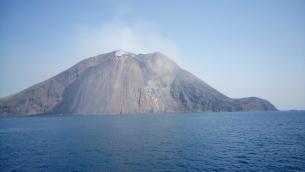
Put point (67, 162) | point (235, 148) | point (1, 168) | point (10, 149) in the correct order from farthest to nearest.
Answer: point (10, 149) < point (235, 148) < point (67, 162) < point (1, 168)

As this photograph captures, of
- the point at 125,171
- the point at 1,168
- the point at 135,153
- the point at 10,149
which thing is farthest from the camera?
the point at 10,149

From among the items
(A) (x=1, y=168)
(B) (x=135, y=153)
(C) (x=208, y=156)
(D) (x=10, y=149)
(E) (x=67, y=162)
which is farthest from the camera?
(D) (x=10, y=149)

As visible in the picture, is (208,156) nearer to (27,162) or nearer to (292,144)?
(292,144)

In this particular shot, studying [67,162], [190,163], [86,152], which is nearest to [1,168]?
[67,162]

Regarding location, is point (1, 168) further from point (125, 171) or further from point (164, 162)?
point (164, 162)

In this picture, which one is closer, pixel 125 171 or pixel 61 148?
pixel 125 171

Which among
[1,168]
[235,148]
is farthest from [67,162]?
[235,148]

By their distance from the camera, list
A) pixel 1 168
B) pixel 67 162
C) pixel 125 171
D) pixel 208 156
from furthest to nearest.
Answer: pixel 208 156, pixel 67 162, pixel 1 168, pixel 125 171

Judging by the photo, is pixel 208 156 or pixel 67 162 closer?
pixel 67 162
